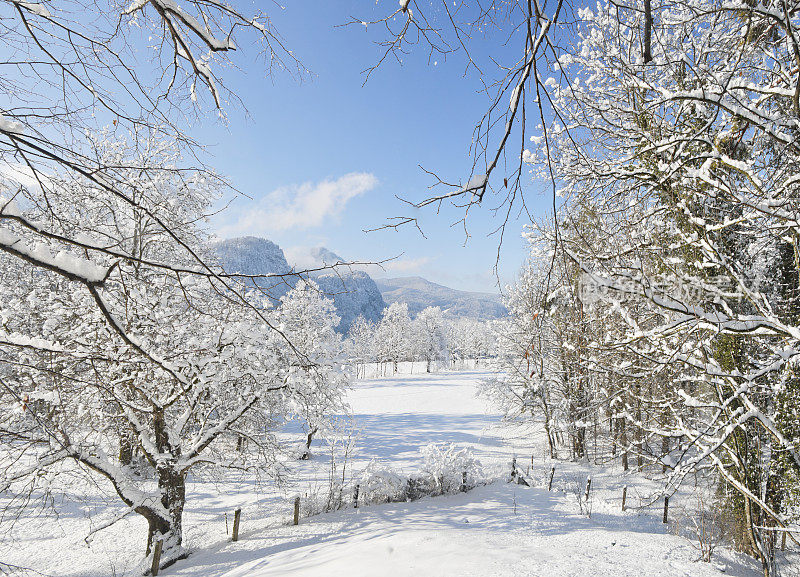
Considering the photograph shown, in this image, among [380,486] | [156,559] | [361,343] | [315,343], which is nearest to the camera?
[156,559]

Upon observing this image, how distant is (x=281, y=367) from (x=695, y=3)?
999 centimetres

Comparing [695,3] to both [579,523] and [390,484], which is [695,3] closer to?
[579,523]

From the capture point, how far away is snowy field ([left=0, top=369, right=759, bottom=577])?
4695 millimetres

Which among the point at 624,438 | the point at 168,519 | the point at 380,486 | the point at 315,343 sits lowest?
the point at 380,486

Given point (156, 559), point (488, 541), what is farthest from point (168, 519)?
point (488, 541)

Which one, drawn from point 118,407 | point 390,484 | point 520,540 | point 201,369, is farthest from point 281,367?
point 520,540

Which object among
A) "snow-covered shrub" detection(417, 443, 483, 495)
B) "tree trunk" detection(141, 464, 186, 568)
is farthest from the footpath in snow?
"tree trunk" detection(141, 464, 186, 568)

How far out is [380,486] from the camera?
9.87 m

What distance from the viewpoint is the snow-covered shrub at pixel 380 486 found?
9.80m

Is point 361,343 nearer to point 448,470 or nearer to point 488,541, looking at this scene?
point 448,470

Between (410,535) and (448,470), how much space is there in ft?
15.1

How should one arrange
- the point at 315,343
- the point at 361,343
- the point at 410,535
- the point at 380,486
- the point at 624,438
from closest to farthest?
the point at 410,535 < the point at 380,486 < the point at 624,438 < the point at 315,343 < the point at 361,343

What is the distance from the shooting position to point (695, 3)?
4551 millimetres

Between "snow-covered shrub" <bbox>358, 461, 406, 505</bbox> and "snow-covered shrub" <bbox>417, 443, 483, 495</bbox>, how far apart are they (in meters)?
0.69
